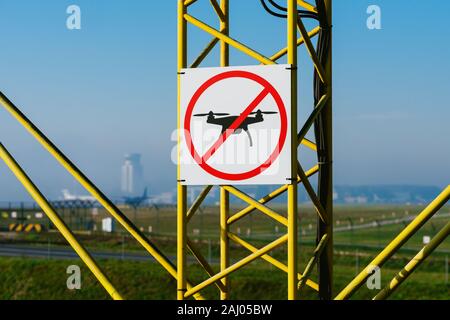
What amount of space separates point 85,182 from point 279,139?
2548mm

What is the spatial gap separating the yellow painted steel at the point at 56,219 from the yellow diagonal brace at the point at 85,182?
46 cm

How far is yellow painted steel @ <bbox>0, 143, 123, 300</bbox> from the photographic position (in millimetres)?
9469

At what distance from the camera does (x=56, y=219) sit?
9.77 m

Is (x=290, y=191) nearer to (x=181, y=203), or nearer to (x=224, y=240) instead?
(x=181, y=203)

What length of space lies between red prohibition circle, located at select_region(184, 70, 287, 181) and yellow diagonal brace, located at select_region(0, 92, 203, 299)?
1381 mm

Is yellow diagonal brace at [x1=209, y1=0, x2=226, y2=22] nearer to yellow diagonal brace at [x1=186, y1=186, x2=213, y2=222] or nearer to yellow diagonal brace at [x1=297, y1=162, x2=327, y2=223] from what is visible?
yellow diagonal brace at [x1=186, y1=186, x2=213, y2=222]

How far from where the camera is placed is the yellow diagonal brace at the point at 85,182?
9477 mm

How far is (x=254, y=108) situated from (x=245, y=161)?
1.75ft

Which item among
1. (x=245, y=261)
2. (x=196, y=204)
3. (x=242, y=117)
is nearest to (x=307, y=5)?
(x=242, y=117)

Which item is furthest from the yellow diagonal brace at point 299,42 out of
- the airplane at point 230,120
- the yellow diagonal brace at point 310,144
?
the airplane at point 230,120

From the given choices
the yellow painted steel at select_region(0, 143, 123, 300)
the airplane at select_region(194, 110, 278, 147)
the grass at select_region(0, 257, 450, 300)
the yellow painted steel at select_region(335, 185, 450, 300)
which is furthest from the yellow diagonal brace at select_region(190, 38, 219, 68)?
the grass at select_region(0, 257, 450, 300)

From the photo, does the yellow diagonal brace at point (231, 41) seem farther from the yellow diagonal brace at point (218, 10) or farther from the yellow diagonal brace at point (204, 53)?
the yellow diagonal brace at point (218, 10)

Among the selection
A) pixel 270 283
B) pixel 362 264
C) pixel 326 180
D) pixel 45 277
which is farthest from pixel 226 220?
pixel 362 264
